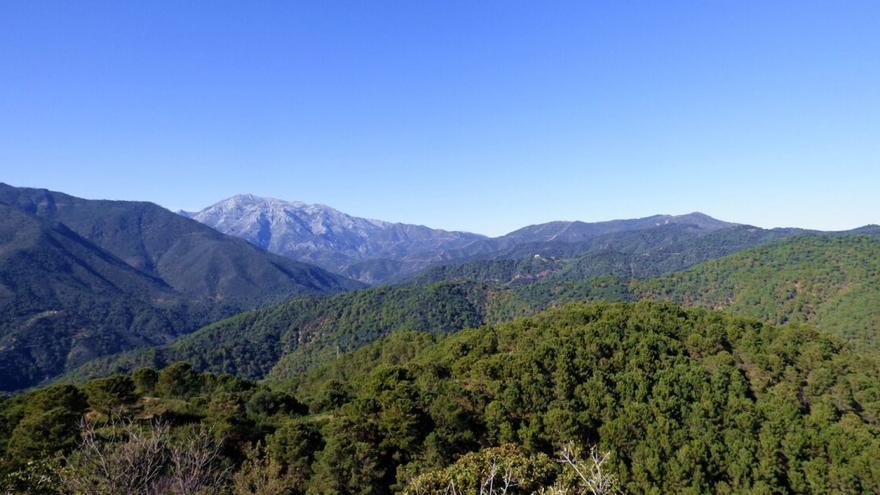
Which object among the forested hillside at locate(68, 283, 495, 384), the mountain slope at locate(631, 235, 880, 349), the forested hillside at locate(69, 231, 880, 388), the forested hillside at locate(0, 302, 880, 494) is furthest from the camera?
the forested hillside at locate(68, 283, 495, 384)

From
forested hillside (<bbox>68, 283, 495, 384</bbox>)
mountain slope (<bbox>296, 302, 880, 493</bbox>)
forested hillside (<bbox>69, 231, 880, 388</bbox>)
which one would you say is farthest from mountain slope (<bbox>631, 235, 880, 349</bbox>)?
forested hillside (<bbox>68, 283, 495, 384</bbox>)

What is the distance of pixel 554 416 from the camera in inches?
1661

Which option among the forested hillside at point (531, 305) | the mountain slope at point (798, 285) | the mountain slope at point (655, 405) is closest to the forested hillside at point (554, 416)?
the mountain slope at point (655, 405)

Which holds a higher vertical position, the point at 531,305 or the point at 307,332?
the point at 531,305

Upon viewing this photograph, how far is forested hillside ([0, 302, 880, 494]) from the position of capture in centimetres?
3488

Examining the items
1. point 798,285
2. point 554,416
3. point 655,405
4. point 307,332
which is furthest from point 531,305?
point 554,416

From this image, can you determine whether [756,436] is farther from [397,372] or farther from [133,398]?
[133,398]

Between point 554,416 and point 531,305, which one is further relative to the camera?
point 531,305

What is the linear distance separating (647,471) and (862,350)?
305 ft

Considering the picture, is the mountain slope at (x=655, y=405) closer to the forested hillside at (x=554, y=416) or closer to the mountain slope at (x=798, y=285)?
the forested hillside at (x=554, y=416)

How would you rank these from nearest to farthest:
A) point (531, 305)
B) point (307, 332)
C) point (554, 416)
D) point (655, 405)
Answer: point (554, 416) < point (655, 405) < point (531, 305) < point (307, 332)

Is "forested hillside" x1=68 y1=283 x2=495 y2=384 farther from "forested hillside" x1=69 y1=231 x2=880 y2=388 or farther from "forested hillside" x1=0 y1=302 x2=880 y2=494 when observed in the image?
"forested hillside" x1=0 y1=302 x2=880 y2=494

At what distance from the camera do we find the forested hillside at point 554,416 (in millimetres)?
34875

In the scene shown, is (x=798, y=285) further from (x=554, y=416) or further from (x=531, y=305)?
(x=554, y=416)
